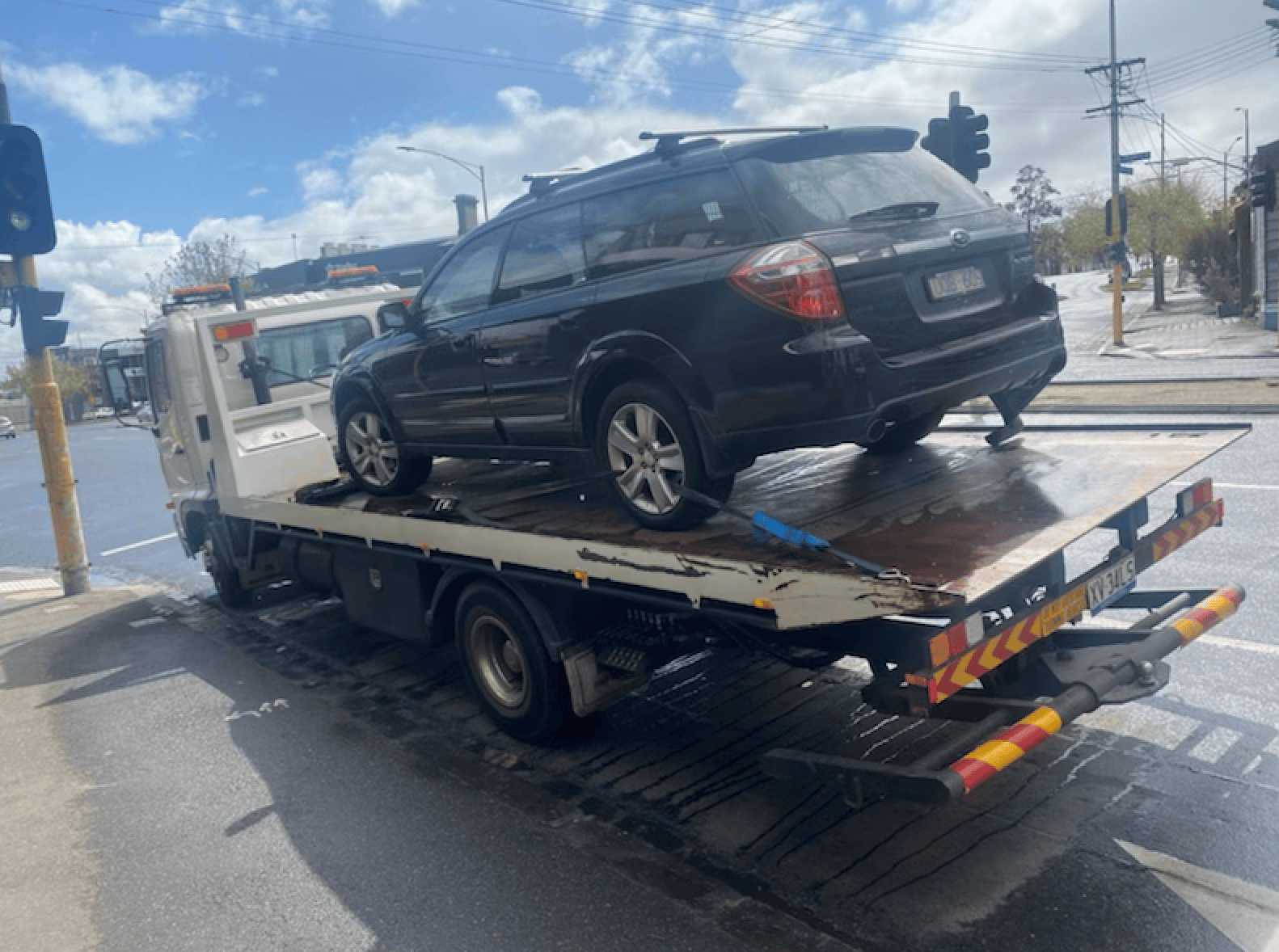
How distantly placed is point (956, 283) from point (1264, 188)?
22.7 m

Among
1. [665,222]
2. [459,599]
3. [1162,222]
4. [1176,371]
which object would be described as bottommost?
[1176,371]

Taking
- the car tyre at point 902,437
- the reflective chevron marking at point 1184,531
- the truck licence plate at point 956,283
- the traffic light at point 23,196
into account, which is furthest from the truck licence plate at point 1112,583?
the traffic light at point 23,196

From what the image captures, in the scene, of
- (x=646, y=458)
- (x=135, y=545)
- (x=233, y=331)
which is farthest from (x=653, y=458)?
(x=135, y=545)

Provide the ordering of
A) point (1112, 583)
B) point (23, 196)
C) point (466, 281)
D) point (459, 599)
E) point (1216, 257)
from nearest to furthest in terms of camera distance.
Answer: point (1112, 583) → point (459, 599) → point (466, 281) → point (23, 196) → point (1216, 257)

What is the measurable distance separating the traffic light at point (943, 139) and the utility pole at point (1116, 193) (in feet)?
41.6

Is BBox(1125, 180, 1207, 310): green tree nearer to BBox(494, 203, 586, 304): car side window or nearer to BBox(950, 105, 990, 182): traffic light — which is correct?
BBox(950, 105, 990, 182): traffic light

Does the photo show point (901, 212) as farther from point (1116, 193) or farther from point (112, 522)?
point (1116, 193)

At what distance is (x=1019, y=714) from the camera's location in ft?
12.4

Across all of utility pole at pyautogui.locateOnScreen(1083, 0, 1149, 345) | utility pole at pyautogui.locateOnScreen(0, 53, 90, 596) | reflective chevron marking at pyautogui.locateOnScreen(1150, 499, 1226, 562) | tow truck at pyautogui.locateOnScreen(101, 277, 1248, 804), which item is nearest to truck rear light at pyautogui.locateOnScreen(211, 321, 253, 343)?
tow truck at pyautogui.locateOnScreen(101, 277, 1248, 804)

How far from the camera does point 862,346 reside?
4.11 m

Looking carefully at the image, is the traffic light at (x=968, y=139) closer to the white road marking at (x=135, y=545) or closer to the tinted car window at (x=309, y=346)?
the tinted car window at (x=309, y=346)

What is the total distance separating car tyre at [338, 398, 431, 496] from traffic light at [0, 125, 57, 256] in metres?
4.87

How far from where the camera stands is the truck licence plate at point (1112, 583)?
167 inches

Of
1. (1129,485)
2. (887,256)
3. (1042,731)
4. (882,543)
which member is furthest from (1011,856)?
(887,256)
